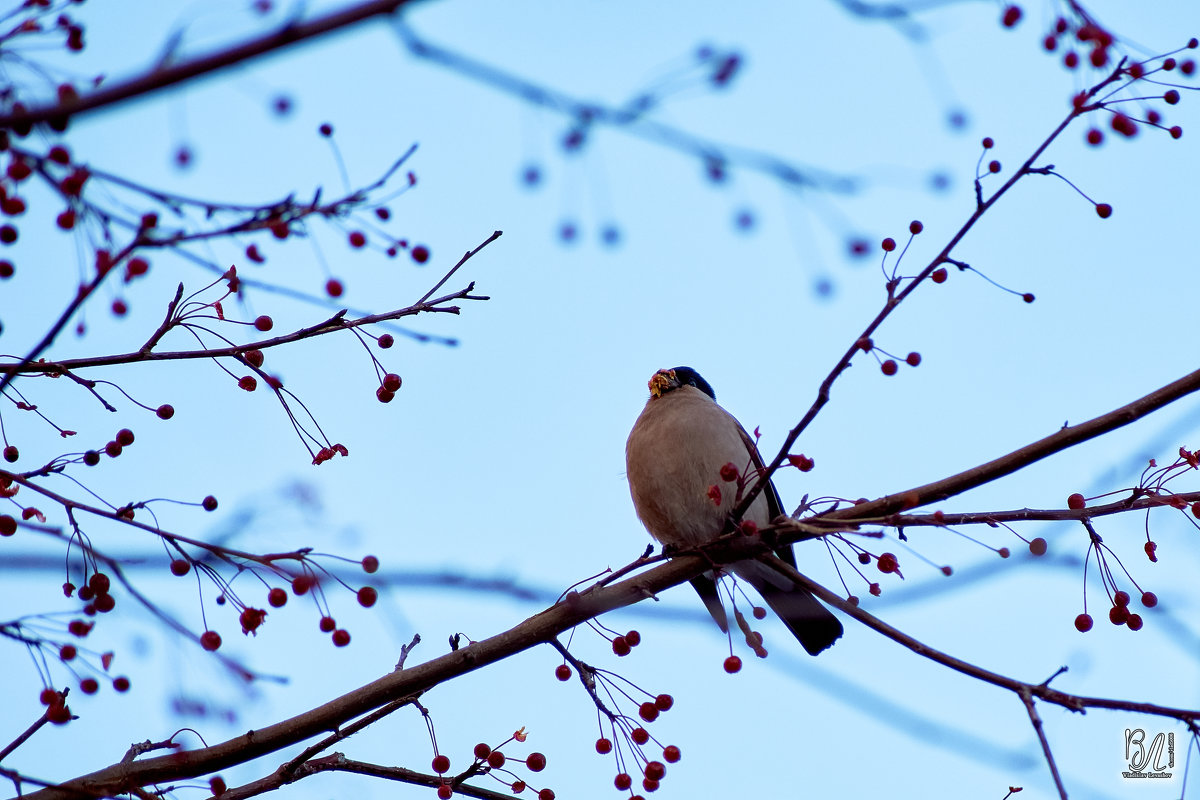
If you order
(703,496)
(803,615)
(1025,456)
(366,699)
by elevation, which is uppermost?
(703,496)

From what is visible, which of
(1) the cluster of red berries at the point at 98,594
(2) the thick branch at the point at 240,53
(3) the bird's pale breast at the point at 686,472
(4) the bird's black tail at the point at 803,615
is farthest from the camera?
(3) the bird's pale breast at the point at 686,472

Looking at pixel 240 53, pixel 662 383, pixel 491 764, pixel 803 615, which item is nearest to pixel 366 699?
pixel 491 764

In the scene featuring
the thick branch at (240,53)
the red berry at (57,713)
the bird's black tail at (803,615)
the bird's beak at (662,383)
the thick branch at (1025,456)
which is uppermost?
the bird's beak at (662,383)

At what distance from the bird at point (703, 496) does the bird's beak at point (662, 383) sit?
2.11 feet

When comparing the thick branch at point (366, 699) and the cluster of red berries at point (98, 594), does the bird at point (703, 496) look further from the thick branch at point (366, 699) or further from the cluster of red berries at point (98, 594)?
the cluster of red berries at point (98, 594)

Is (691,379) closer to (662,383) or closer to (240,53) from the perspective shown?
(662,383)

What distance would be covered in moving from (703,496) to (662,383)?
55.5 inches

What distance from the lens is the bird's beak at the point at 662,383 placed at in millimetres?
6504

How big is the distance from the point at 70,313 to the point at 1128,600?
2.68 meters

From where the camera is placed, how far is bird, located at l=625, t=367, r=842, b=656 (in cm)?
507

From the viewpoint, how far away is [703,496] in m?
5.23

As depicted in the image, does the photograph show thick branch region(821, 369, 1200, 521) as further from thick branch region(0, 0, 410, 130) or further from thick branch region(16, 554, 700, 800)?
thick branch region(0, 0, 410, 130)

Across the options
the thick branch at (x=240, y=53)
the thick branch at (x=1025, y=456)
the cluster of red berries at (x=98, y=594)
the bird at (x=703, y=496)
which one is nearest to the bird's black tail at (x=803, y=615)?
the bird at (x=703, y=496)

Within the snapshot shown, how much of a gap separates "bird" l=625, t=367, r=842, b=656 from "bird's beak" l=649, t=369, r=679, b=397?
0.64 meters
